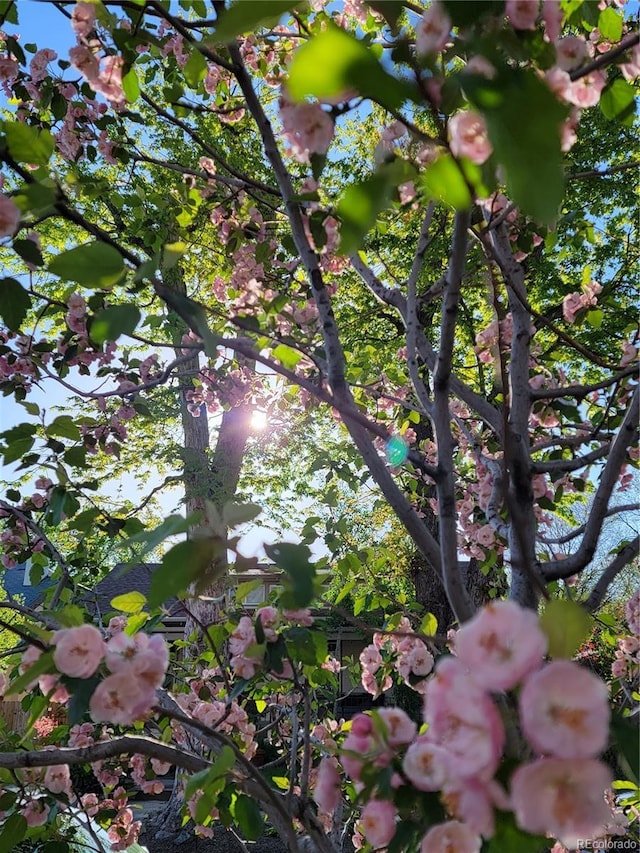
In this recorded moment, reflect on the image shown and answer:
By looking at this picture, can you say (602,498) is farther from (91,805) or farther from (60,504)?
(91,805)

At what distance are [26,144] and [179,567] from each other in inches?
25.7

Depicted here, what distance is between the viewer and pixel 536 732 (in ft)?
1.76

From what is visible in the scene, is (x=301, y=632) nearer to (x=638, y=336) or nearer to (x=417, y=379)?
(x=417, y=379)

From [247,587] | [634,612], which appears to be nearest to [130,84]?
[247,587]

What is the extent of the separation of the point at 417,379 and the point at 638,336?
1081 millimetres

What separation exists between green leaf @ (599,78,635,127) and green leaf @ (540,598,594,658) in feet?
3.07

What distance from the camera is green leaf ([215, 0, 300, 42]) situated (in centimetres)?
50

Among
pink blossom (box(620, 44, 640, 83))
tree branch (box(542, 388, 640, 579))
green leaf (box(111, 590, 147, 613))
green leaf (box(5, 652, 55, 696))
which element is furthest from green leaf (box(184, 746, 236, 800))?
pink blossom (box(620, 44, 640, 83))

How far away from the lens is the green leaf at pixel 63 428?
5.42 ft

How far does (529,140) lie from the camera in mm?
473

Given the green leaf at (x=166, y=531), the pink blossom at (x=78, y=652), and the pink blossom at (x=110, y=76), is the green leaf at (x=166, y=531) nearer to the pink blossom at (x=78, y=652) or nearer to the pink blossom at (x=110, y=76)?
the pink blossom at (x=78, y=652)

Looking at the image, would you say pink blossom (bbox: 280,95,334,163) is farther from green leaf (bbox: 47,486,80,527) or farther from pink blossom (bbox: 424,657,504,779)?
green leaf (bbox: 47,486,80,527)

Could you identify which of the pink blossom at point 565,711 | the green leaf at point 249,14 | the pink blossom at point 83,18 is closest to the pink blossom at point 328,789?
the pink blossom at point 565,711

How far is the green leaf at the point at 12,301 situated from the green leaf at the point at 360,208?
735mm
